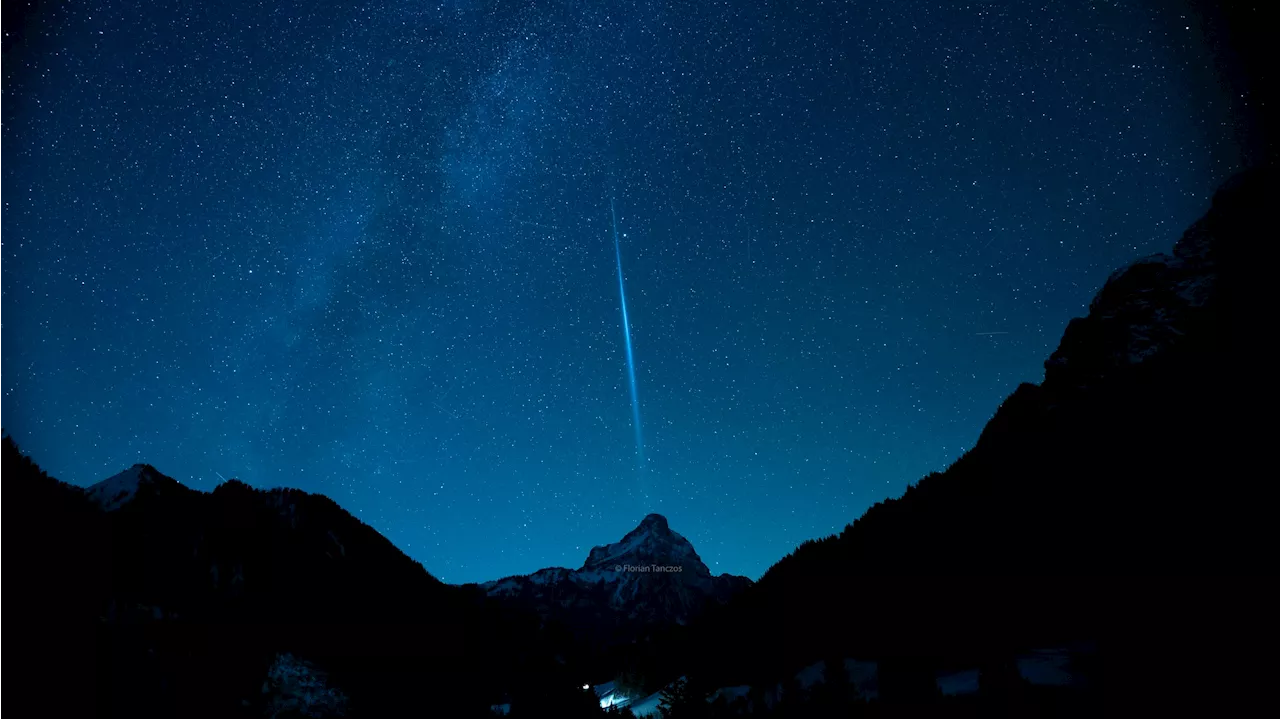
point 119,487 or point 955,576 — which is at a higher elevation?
point 119,487

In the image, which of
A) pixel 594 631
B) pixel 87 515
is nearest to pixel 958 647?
Answer: pixel 87 515

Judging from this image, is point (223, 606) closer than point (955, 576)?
No

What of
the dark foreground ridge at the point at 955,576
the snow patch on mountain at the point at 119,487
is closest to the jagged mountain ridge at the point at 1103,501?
the dark foreground ridge at the point at 955,576

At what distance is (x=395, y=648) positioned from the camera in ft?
205

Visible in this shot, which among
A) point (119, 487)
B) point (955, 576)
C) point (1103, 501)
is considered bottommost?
point (955, 576)

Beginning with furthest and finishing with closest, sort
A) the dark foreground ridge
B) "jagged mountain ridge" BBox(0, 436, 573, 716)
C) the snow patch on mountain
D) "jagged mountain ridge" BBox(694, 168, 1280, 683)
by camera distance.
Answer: the snow patch on mountain < "jagged mountain ridge" BBox(0, 436, 573, 716) < "jagged mountain ridge" BBox(694, 168, 1280, 683) < the dark foreground ridge

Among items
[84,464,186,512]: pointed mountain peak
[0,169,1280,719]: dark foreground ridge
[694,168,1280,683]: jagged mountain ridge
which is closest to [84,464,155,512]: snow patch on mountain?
[84,464,186,512]: pointed mountain peak

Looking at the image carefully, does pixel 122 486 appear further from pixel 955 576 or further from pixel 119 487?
pixel 955 576

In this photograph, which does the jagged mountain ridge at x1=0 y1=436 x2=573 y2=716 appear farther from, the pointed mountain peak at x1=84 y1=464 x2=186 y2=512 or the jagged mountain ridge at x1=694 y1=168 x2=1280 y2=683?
the jagged mountain ridge at x1=694 y1=168 x2=1280 y2=683

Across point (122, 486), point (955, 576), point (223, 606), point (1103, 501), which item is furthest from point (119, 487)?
point (1103, 501)

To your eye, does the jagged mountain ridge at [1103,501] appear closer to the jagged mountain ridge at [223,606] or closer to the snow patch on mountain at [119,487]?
the jagged mountain ridge at [223,606]

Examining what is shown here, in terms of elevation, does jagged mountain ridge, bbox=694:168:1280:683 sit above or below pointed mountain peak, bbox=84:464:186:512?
below

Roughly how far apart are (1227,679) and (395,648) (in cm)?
7003

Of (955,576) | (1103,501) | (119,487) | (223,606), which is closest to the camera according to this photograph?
(1103,501)
